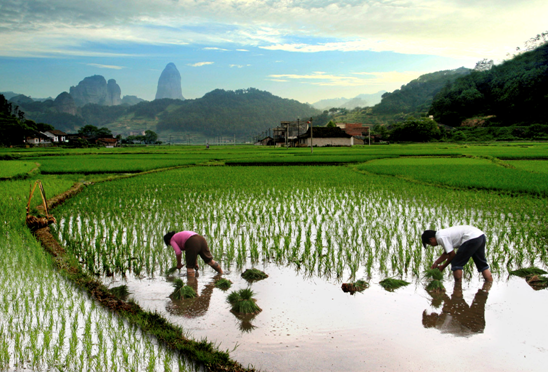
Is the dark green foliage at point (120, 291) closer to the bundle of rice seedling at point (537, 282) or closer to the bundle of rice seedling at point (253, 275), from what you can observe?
the bundle of rice seedling at point (253, 275)

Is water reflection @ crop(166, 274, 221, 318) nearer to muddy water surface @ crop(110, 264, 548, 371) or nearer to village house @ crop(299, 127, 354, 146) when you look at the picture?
muddy water surface @ crop(110, 264, 548, 371)

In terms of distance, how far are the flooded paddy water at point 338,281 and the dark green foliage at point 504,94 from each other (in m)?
68.7

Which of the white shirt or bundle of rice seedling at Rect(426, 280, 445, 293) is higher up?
the white shirt

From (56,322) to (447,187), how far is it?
10892mm

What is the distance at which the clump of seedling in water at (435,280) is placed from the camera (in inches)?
159

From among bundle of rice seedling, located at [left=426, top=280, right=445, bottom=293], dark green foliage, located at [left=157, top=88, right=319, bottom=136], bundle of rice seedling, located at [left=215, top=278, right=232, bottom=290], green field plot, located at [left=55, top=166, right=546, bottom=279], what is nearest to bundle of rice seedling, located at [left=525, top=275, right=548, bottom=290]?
green field plot, located at [left=55, top=166, right=546, bottom=279]

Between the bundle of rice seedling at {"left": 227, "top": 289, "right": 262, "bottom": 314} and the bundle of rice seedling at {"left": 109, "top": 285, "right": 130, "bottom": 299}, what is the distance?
1.12 metres

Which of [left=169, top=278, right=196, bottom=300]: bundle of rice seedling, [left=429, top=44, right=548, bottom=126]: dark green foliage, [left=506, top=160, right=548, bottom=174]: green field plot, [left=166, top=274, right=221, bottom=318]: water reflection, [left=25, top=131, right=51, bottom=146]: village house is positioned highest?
[left=429, top=44, right=548, bottom=126]: dark green foliage

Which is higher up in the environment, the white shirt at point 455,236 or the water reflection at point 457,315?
the white shirt at point 455,236

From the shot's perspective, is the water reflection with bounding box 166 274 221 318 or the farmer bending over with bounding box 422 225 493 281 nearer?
the water reflection with bounding box 166 274 221 318

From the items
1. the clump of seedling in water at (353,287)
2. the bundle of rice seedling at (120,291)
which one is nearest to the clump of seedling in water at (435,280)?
the clump of seedling in water at (353,287)

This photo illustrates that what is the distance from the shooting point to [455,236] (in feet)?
13.3

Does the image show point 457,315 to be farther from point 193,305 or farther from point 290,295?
point 193,305

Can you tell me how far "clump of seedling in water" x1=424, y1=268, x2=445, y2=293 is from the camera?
403cm
